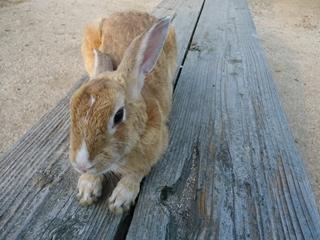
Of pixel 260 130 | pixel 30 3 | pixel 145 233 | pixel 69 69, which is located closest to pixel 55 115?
pixel 145 233

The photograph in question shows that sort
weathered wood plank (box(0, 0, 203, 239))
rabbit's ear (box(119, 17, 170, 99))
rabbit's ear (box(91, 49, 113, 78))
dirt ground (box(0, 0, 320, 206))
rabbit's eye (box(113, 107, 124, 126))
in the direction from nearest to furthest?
weathered wood plank (box(0, 0, 203, 239))
rabbit's eye (box(113, 107, 124, 126))
rabbit's ear (box(119, 17, 170, 99))
rabbit's ear (box(91, 49, 113, 78))
dirt ground (box(0, 0, 320, 206))

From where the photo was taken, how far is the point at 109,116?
1.27m

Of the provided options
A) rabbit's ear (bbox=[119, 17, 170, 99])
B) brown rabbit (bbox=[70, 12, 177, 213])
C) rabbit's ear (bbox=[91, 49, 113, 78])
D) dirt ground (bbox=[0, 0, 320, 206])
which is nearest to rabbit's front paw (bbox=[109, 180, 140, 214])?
brown rabbit (bbox=[70, 12, 177, 213])

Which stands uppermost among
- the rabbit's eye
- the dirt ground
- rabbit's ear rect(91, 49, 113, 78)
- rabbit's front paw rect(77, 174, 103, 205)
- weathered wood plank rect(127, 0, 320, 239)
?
the rabbit's eye

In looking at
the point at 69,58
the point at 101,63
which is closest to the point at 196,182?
the point at 101,63

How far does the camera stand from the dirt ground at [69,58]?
3.50 meters

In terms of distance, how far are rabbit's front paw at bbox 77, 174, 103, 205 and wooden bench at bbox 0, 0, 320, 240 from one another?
0.03 m

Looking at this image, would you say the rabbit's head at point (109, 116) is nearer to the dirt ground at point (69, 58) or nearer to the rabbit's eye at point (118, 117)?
the rabbit's eye at point (118, 117)

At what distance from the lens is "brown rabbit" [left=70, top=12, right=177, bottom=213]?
4.05 feet

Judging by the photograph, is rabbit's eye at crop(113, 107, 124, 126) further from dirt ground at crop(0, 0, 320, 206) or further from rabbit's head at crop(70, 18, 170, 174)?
dirt ground at crop(0, 0, 320, 206)

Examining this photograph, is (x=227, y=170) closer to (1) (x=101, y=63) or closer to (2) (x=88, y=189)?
(2) (x=88, y=189)

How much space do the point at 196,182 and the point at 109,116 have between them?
42 centimetres

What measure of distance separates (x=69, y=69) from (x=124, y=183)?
126 inches

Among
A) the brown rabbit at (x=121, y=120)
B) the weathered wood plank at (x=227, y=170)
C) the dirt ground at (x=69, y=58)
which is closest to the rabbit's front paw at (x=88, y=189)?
the brown rabbit at (x=121, y=120)
